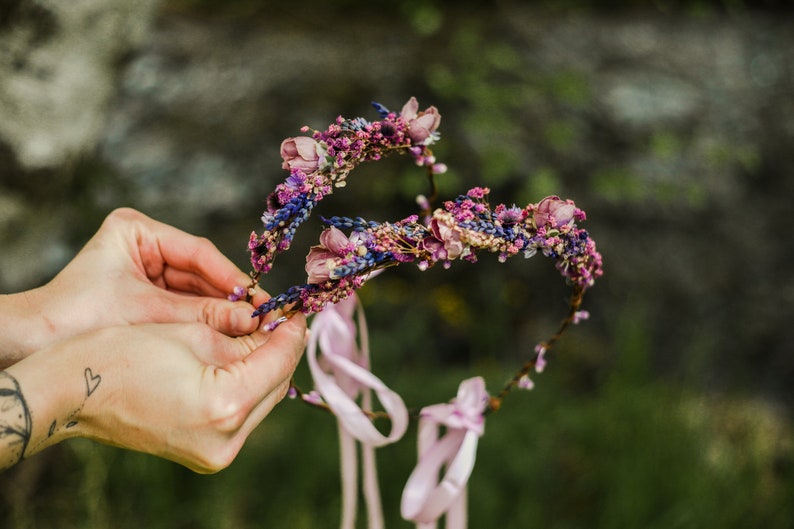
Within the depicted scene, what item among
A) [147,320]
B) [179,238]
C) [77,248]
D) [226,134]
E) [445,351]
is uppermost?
[179,238]

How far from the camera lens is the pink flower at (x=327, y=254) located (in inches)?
42.9

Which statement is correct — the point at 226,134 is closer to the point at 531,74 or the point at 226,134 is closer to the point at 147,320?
the point at 531,74

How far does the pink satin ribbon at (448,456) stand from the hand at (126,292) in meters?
0.38

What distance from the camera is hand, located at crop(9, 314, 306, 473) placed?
3.80 feet

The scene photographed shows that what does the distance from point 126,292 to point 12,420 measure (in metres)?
0.32

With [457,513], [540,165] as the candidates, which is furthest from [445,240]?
[540,165]

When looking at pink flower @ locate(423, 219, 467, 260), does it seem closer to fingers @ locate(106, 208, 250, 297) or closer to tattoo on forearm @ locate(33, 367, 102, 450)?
fingers @ locate(106, 208, 250, 297)

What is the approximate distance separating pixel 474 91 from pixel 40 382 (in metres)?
2.01

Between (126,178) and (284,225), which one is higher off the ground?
(284,225)

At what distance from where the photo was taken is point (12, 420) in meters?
1.18

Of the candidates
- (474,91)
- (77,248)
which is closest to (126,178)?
(77,248)

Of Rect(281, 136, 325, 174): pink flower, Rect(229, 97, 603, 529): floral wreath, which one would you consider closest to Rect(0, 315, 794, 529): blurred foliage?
Rect(229, 97, 603, 529): floral wreath

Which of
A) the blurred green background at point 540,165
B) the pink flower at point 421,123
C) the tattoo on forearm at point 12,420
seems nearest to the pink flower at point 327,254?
the pink flower at point 421,123

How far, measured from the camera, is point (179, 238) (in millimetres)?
1449
